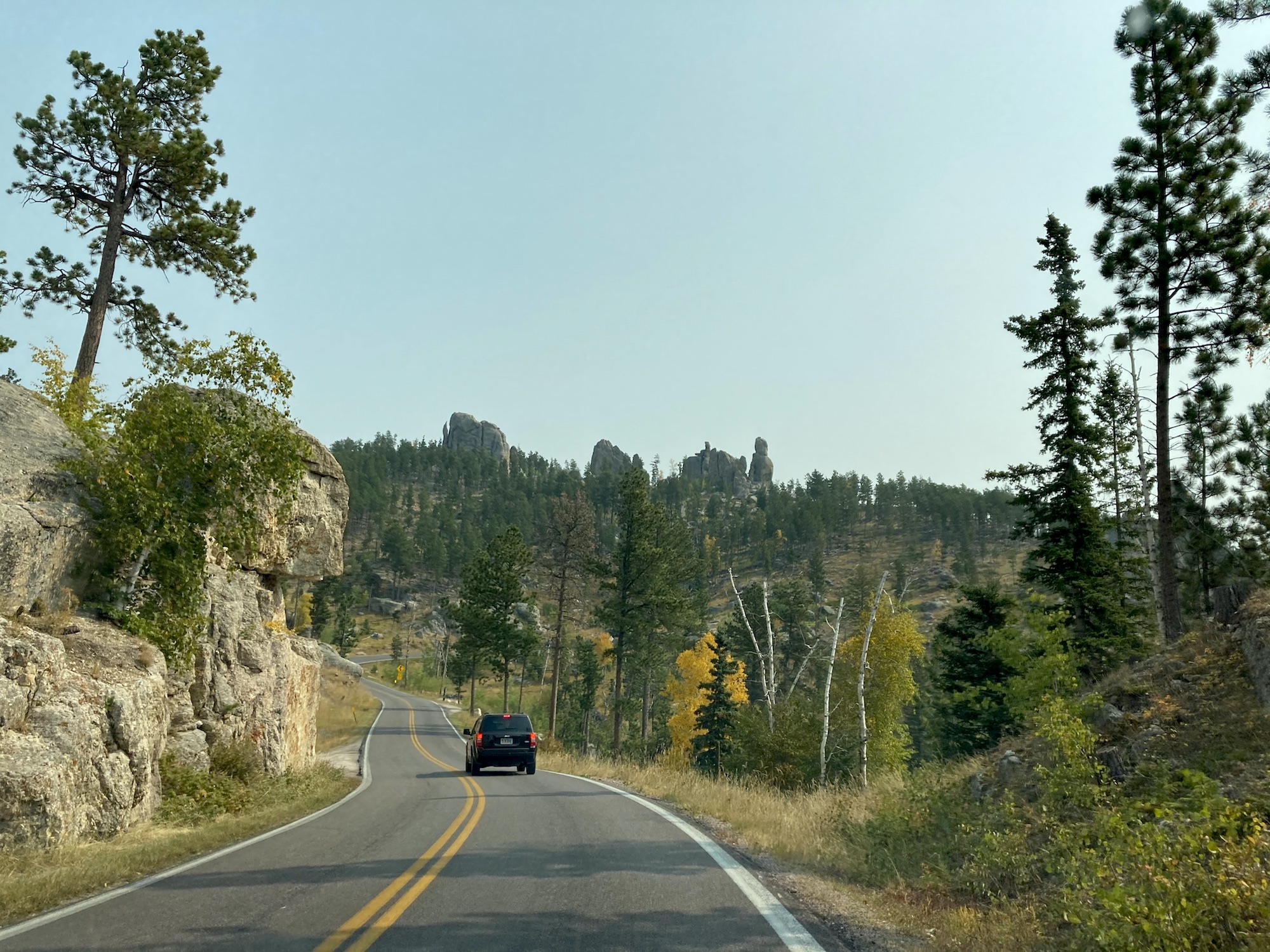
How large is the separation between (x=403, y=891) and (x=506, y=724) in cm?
1787

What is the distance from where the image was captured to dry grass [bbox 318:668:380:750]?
143 feet

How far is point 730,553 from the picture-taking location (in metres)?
148

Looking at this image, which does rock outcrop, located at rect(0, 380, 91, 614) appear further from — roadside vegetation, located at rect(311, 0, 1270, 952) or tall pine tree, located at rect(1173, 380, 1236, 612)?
tall pine tree, located at rect(1173, 380, 1236, 612)

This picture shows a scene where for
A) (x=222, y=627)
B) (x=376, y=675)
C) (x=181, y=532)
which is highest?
(x=181, y=532)

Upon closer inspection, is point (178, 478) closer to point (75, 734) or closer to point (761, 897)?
point (75, 734)

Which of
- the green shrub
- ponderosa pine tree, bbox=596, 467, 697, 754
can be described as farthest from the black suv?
ponderosa pine tree, bbox=596, 467, 697, 754

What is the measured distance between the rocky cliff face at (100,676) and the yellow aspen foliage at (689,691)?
35.6m

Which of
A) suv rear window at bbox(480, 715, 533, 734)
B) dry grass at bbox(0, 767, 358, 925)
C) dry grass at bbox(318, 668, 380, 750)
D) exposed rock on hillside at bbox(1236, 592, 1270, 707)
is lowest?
dry grass at bbox(318, 668, 380, 750)

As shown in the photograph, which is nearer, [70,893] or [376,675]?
[70,893]

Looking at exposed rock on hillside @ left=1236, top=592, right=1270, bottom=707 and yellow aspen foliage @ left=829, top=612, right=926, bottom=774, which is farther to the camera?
yellow aspen foliage @ left=829, top=612, right=926, bottom=774

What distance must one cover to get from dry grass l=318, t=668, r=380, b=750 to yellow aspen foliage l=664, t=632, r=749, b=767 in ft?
66.7

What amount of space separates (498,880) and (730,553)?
142071mm

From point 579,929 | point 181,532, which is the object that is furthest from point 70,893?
point 181,532

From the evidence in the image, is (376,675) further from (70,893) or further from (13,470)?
(70,893)
